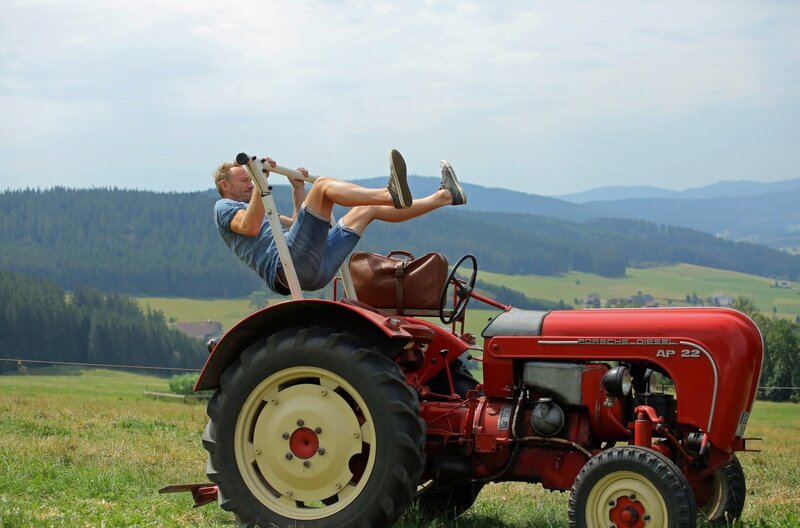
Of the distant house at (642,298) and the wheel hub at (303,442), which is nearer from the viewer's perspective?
the wheel hub at (303,442)

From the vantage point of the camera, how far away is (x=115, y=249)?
545 ft

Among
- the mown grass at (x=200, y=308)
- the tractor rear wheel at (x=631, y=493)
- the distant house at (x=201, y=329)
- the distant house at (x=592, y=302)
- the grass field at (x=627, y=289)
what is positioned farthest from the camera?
the grass field at (x=627, y=289)

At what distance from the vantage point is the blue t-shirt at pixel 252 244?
597 centimetres

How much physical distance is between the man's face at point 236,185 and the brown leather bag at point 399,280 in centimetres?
84

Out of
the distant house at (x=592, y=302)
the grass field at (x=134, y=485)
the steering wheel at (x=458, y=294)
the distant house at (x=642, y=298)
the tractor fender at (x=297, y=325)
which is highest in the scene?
the steering wheel at (x=458, y=294)

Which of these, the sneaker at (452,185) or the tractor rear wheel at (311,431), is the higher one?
the sneaker at (452,185)

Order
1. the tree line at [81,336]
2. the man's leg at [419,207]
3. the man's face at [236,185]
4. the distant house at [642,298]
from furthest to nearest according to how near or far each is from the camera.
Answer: the distant house at [642,298]
the tree line at [81,336]
the man's face at [236,185]
the man's leg at [419,207]

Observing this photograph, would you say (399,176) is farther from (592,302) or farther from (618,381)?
(592,302)

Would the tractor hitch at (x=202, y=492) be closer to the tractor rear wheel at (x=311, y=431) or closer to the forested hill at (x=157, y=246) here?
the tractor rear wheel at (x=311, y=431)

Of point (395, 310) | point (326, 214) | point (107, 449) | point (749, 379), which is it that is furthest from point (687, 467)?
point (107, 449)

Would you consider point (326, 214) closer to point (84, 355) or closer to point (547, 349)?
point (547, 349)

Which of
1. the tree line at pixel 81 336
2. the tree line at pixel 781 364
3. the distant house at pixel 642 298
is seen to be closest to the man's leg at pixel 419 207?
the tree line at pixel 781 364

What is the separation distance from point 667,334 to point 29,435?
6285mm

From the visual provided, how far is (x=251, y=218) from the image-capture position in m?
5.87
